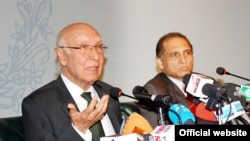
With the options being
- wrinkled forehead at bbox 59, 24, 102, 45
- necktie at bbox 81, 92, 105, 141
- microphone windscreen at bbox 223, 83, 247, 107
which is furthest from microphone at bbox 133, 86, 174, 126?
wrinkled forehead at bbox 59, 24, 102, 45

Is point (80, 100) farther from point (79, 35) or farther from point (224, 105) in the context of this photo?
point (224, 105)

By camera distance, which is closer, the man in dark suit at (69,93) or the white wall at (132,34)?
the man in dark suit at (69,93)

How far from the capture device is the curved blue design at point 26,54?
2.93m

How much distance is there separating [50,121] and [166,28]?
6.66 feet

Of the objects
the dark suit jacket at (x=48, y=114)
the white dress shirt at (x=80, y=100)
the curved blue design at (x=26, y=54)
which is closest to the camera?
the dark suit jacket at (x=48, y=114)

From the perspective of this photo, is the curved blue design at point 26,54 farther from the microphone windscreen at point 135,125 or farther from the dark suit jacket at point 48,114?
the microphone windscreen at point 135,125

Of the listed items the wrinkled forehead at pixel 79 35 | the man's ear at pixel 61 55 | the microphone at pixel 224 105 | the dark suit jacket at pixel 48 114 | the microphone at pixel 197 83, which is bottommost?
the dark suit jacket at pixel 48 114

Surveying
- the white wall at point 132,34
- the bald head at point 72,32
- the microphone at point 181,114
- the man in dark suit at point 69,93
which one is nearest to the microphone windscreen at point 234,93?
the microphone at point 181,114

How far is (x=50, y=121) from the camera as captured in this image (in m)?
1.99

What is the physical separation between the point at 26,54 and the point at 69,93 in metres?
0.98

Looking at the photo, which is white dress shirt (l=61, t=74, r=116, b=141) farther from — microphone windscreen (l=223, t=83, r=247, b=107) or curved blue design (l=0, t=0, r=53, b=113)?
curved blue design (l=0, t=0, r=53, b=113)

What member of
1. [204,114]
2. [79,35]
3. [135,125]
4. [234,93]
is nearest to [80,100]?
[79,35]

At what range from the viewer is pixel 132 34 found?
11.6ft

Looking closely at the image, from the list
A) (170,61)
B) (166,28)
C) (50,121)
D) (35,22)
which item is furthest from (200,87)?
(166,28)
